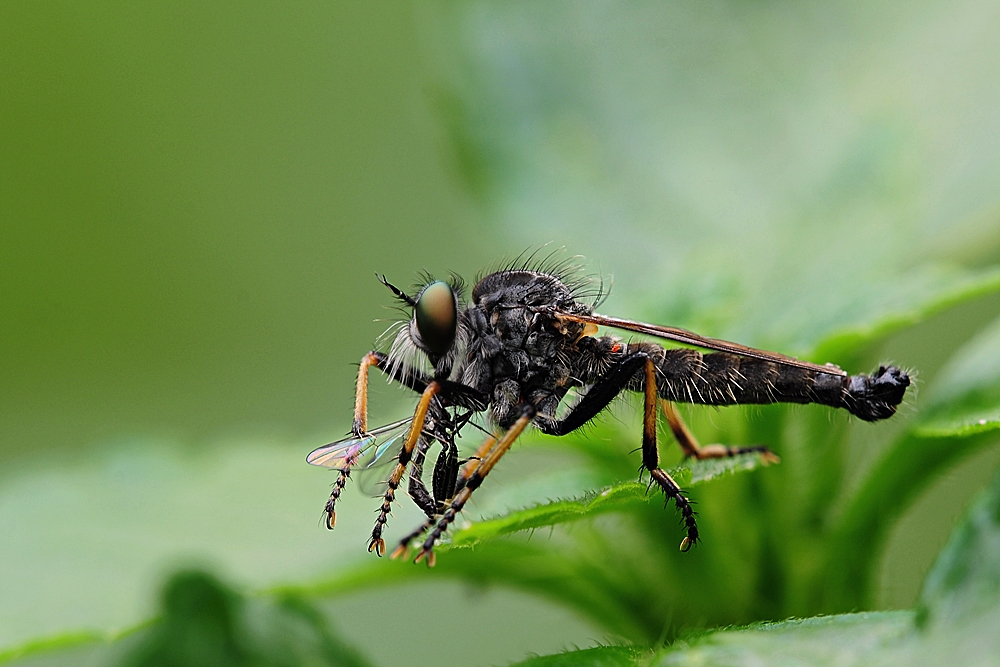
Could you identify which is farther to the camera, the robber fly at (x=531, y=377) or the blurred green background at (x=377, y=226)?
the blurred green background at (x=377, y=226)

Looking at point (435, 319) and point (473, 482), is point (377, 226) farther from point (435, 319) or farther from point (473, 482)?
point (473, 482)

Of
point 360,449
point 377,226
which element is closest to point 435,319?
point 360,449

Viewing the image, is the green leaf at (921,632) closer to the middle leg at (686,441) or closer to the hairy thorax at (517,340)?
the middle leg at (686,441)

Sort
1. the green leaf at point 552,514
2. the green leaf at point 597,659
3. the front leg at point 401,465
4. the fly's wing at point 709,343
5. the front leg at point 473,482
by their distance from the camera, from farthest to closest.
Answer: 1. the fly's wing at point 709,343
2. the front leg at point 401,465
3. the front leg at point 473,482
4. the green leaf at point 552,514
5. the green leaf at point 597,659

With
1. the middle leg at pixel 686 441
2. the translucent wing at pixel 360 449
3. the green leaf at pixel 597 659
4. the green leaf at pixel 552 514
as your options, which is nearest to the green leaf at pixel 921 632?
the green leaf at pixel 597 659

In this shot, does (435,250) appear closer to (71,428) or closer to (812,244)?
(71,428)

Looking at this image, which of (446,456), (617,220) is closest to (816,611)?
(446,456)
